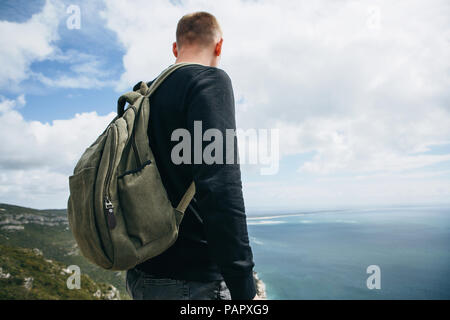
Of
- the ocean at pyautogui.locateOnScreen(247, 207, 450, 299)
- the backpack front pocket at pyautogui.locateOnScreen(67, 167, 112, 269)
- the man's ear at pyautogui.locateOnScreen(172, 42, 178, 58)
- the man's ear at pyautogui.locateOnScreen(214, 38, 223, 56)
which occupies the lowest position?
the ocean at pyautogui.locateOnScreen(247, 207, 450, 299)

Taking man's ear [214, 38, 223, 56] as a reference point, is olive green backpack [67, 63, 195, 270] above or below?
below

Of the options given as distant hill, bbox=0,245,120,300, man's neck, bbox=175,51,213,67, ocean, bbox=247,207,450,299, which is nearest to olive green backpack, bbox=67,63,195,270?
man's neck, bbox=175,51,213,67

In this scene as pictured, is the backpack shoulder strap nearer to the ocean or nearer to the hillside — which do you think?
the hillside

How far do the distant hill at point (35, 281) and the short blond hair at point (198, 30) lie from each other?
151 ft

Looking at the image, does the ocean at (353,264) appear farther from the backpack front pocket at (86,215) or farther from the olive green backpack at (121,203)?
the backpack front pocket at (86,215)

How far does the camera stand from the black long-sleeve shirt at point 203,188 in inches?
52.4

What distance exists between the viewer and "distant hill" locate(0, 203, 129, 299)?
238 feet

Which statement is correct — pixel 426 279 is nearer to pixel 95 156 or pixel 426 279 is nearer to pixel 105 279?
pixel 105 279

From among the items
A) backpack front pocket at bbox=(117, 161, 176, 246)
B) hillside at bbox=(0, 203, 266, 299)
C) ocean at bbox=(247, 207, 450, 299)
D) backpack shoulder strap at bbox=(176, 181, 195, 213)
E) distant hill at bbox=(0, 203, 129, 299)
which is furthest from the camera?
ocean at bbox=(247, 207, 450, 299)

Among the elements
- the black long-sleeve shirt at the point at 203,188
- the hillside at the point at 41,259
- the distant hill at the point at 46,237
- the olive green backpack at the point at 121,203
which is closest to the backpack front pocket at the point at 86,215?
the olive green backpack at the point at 121,203

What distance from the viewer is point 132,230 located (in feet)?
4.83

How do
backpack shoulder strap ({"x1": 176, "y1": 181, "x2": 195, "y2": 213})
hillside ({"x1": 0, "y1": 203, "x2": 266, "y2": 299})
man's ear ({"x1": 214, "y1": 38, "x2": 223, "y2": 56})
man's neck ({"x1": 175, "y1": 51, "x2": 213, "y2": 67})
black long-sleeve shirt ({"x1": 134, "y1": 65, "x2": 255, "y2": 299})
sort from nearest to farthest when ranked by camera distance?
black long-sleeve shirt ({"x1": 134, "y1": 65, "x2": 255, "y2": 299}), backpack shoulder strap ({"x1": 176, "y1": 181, "x2": 195, "y2": 213}), man's neck ({"x1": 175, "y1": 51, "x2": 213, "y2": 67}), man's ear ({"x1": 214, "y1": 38, "x2": 223, "y2": 56}), hillside ({"x1": 0, "y1": 203, "x2": 266, "y2": 299})
